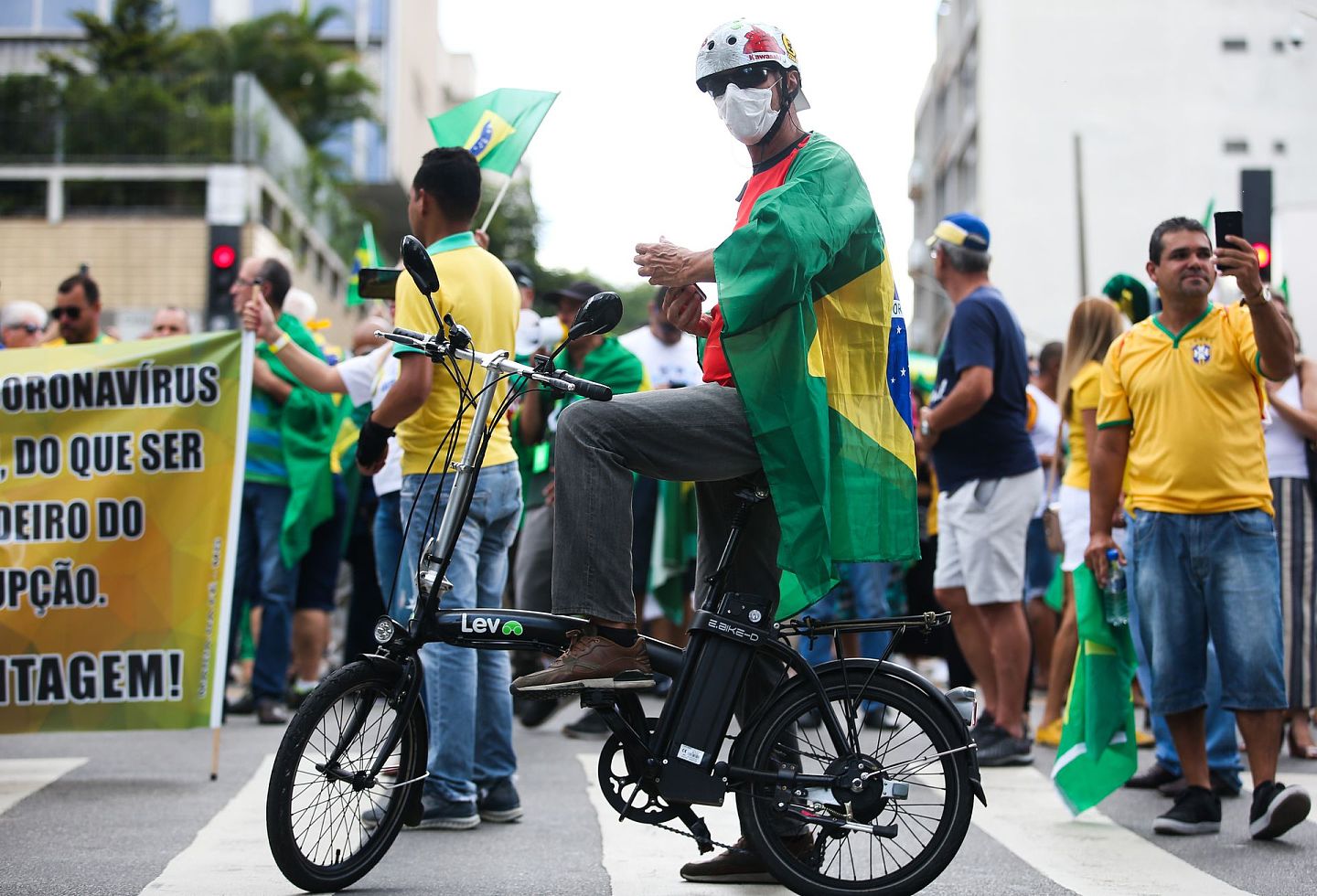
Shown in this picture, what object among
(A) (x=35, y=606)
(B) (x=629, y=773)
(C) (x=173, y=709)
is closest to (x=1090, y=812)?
(B) (x=629, y=773)

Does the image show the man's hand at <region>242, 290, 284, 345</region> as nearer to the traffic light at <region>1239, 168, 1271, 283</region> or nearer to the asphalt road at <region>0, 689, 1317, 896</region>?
the asphalt road at <region>0, 689, 1317, 896</region>

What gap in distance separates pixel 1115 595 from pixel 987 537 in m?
1.25

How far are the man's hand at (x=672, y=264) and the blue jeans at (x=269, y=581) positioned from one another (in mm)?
4998

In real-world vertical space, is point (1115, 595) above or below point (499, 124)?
below

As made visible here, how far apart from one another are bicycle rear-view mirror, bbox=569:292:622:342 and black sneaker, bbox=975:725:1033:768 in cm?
366

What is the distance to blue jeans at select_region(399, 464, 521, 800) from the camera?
564 cm

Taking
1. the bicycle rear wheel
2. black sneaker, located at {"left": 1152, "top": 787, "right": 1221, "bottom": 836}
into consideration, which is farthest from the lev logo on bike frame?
black sneaker, located at {"left": 1152, "top": 787, "right": 1221, "bottom": 836}

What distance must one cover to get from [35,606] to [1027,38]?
45543 millimetres

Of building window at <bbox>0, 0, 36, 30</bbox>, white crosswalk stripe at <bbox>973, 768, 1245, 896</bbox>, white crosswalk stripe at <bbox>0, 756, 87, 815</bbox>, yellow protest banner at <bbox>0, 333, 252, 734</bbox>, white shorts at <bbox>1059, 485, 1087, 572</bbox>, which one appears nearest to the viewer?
white crosswalk stripe at <bbox>973, 768, 1245, 896</bbox>

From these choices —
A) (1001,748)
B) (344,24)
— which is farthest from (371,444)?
(344,24)

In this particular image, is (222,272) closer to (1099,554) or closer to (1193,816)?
(1099,554)

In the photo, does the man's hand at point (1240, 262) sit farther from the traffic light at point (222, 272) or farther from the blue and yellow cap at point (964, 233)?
the traffic light at point (222, 272)

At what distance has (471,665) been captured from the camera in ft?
18.7

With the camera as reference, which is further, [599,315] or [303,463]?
[303,463]
